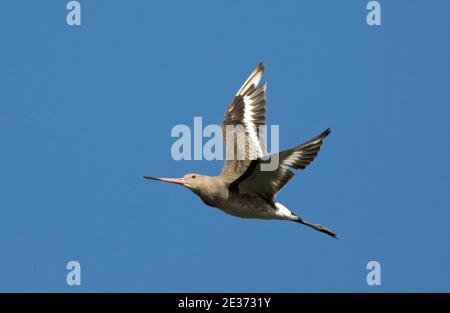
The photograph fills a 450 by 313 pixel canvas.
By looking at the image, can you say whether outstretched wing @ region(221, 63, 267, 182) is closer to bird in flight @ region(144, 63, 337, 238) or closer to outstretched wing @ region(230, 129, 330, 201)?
bird in flight @ region(144, 63, 337, 238)

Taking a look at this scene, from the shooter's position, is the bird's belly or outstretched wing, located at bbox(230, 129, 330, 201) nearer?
outstretched wing, located at bbox(230, 129, 330, 201)

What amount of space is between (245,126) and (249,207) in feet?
6.66

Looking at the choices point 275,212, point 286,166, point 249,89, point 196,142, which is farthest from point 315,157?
point 249,89

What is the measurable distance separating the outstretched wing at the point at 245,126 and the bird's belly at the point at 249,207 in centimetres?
57

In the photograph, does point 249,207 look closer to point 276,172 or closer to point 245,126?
point 276,172

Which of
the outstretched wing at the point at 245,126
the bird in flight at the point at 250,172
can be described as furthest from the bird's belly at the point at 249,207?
the outstretched wing at the point at 245,126

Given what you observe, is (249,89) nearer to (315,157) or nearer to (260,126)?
(260,126)

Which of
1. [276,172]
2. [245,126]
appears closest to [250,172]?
[276,172]

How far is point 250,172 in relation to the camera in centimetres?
1219

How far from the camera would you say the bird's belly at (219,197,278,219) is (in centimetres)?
1267

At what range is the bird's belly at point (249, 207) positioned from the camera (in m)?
12.7

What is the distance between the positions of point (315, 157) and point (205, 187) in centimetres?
171

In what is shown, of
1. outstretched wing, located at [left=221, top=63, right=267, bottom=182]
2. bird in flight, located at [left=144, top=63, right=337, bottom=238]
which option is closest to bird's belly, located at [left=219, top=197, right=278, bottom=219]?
bird in flight, located at [left=144, top=63, right=337, bottom=238]

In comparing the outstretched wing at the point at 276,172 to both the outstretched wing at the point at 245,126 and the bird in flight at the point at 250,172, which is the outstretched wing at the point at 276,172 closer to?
the bird in flight at the point at 250,172
